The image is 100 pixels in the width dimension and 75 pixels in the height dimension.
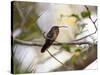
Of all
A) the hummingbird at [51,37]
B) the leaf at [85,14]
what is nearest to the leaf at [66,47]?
the hummingbird at [51,37]

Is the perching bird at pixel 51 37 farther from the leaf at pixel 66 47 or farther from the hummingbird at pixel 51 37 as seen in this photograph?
the leaf at pixel 66 47

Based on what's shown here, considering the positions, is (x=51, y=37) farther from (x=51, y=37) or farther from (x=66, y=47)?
(x=66, y=47)

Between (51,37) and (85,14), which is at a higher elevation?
(85,14)

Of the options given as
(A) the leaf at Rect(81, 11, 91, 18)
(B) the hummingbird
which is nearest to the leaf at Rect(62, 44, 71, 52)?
(B) the hummingbird

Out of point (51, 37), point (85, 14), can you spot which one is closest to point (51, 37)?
point (51, 37)

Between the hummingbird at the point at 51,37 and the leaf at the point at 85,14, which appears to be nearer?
the hummingbird at the point at 51,37

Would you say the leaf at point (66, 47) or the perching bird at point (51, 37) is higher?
the perching bird at point (51, 37)
